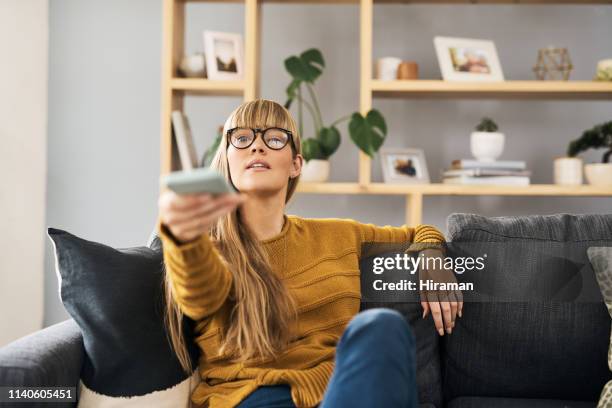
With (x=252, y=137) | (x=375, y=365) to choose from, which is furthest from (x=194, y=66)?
(x=375, y=365)

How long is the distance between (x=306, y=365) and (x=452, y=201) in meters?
1.90

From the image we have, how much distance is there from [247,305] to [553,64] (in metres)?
2.21

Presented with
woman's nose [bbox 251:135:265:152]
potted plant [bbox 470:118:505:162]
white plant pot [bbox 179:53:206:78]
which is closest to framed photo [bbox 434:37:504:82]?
potted plant [bbox 470:118:505:162]

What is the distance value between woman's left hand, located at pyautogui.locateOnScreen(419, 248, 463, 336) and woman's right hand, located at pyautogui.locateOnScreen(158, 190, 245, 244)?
2.69 feet

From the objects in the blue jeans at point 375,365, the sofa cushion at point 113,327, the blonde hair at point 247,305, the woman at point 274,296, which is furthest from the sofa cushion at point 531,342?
the sofa cushion at point 113,327

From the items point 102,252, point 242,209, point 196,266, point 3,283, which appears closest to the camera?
point 196,266

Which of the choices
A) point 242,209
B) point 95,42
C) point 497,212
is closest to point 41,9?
point 95,42

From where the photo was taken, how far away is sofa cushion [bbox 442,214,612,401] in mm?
1830

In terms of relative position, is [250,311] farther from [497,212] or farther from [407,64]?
[497,212]

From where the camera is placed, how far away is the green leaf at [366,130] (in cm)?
293

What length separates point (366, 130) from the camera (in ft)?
9.65

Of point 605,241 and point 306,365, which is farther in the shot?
point 605,241

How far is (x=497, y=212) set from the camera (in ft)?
10.9

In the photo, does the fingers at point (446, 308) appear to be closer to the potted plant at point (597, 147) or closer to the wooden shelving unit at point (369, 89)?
the wooden shelving unit at point (369, 89)
